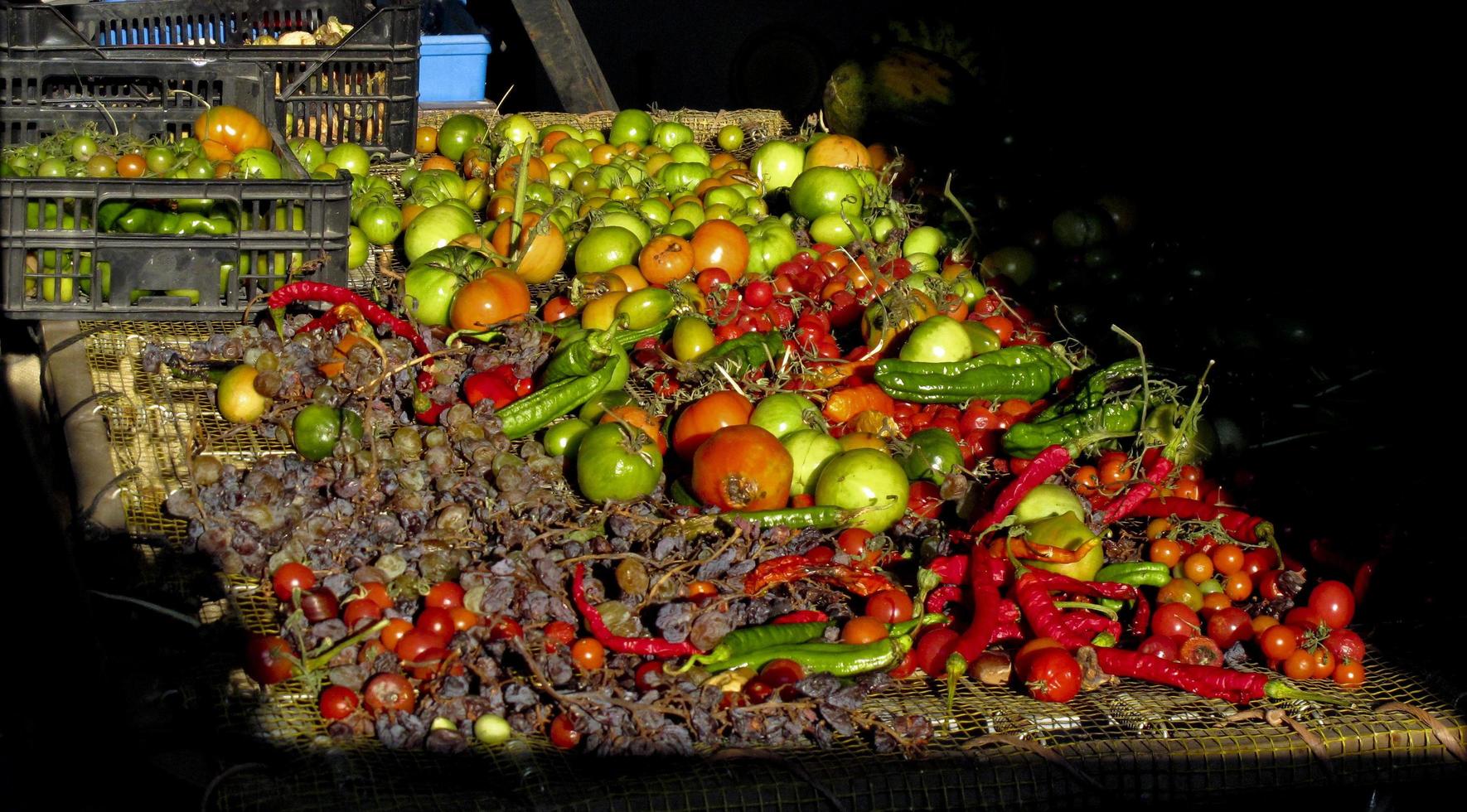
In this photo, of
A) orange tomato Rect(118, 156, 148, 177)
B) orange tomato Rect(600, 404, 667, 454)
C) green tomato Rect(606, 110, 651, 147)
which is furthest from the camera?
green tomato Rect(606, 110, 651, 147)

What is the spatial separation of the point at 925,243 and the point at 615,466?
1865mm

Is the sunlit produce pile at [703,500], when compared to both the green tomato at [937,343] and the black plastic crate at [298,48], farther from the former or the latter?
the black plastic crate at [298,48]

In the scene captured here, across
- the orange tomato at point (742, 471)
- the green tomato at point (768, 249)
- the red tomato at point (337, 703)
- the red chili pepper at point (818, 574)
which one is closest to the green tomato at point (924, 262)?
the green tomato at point (768, 249)

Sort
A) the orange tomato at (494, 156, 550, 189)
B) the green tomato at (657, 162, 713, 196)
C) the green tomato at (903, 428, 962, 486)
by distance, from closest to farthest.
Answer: the green tomato at (903, 428, 962, 486) < the orange tomato at (494, 156, 550, 189) < the green tomato at (657, 162, 713, 196)

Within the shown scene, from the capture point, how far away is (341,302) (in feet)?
10.6

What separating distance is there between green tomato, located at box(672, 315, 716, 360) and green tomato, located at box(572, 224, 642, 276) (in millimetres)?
502

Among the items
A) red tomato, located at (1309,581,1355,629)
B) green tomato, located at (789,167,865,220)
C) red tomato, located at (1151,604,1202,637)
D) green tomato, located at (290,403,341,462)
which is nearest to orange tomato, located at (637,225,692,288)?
green tomato, located at (789,167,865,220)

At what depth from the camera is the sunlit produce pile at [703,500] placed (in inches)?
88.3

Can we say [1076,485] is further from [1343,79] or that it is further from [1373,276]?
[1343,79]

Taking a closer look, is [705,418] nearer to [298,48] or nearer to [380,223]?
[380,223]

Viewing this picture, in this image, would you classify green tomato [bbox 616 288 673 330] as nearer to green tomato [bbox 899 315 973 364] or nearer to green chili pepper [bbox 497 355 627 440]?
green chili pepper [bbox 497 355 627 440]

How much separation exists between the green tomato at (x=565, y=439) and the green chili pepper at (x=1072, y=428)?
1.06 m

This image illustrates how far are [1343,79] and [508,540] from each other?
4257mm

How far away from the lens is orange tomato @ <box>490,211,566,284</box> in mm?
3785
